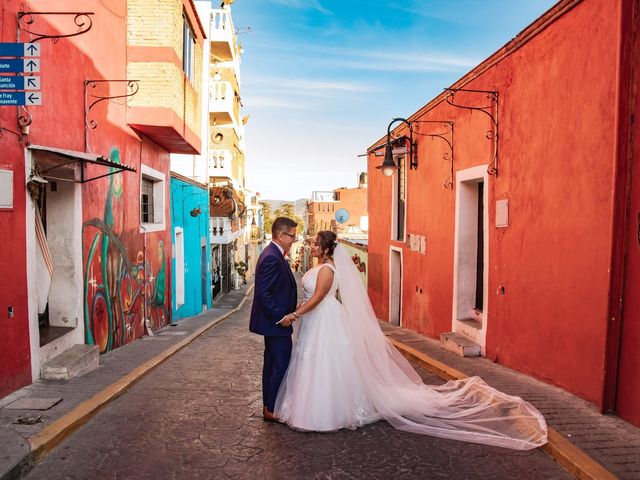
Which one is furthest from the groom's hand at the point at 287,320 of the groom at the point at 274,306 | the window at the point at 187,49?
the window at the point at 187,49

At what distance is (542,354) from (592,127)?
2753 mm

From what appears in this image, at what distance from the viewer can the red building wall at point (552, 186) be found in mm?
5422

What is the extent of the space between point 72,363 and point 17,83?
341 cm

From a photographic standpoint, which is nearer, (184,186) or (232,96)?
(184,186)

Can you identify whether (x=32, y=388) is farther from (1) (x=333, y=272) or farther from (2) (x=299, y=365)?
(1) (x=333, y=272)

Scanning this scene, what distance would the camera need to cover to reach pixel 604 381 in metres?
5.18

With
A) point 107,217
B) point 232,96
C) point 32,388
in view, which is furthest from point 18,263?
point 232,96

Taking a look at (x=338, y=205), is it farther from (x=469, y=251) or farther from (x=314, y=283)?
(x=314, y=283)

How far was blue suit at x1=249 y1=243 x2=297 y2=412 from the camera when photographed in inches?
208

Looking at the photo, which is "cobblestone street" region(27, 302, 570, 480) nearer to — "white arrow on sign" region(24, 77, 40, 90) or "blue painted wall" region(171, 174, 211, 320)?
"white arrow on sign" region(24, 77, 40, 90)

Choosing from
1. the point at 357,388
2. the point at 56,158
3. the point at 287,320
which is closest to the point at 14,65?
the point at 56,158

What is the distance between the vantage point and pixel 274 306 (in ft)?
17.3

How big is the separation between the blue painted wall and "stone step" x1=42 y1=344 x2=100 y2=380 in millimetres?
7305

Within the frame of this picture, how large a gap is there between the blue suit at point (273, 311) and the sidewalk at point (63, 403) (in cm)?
182
